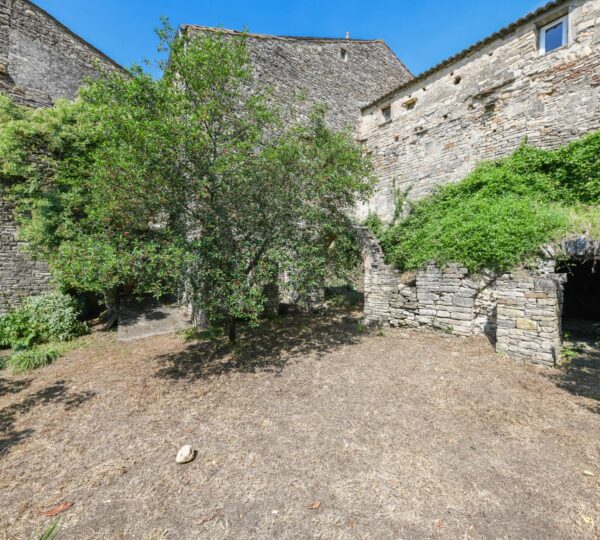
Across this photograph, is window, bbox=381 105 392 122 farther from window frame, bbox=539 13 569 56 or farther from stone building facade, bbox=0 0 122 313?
stone building facade, bbox=0 0 122 313

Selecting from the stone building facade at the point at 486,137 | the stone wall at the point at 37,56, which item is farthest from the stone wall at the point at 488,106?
the stone wall at the point at 37,56

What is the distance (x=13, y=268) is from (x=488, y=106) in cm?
1786

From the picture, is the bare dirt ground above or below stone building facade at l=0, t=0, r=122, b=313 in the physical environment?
below

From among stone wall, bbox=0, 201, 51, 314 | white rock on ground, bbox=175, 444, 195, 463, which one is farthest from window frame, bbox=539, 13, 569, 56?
stone wall, bbox=0, 201, 51, 314

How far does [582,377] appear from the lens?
187 inches

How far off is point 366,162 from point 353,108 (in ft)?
23.9

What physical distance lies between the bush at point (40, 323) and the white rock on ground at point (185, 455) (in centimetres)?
766

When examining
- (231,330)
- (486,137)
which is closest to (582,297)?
(486,137)

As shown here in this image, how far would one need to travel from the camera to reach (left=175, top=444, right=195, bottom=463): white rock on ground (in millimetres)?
3133

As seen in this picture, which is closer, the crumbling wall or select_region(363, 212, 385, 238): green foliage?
the crumbling wall

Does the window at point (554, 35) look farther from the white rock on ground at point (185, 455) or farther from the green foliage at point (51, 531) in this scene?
the green foliage at point (51, 531)

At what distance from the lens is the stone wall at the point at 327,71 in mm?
11906

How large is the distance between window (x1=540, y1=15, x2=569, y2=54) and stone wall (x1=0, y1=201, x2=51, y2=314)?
18.6 meters

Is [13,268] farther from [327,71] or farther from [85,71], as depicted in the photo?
[327,71]
